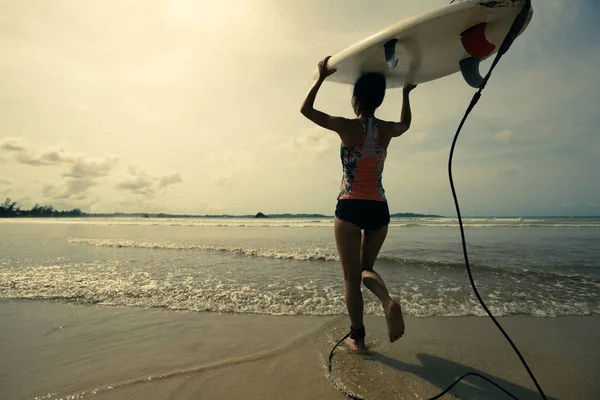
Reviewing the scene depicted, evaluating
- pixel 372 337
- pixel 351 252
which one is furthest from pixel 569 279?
pixel 351 252

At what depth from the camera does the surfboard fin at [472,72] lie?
244 cm

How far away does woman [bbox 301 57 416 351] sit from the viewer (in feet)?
8.30

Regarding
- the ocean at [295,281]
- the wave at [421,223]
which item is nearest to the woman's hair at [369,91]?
the ocean at [295,281]

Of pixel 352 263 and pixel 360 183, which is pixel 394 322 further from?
pixel 360 183

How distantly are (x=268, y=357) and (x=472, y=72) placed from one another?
300 cm

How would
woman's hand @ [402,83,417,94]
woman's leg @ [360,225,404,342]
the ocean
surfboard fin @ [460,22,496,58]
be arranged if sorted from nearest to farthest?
surfboard fin @ [460,22,496,58] → woman's leg @ [360,225,404,342] → woman's hand @ [402,83,417,94] → the ocean

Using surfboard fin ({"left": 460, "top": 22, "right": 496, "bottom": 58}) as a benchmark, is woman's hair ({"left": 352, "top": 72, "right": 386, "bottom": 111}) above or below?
below

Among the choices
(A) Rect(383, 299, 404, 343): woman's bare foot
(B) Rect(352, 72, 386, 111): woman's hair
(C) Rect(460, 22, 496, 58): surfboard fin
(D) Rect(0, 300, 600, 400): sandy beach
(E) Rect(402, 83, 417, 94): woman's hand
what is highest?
(E) Rect(402, 83, 417, 94): woman's hand

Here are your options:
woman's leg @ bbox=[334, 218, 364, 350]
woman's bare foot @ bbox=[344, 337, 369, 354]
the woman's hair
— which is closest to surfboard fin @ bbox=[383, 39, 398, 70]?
the woman's hair

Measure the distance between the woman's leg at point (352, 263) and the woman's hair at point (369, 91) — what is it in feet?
3.43

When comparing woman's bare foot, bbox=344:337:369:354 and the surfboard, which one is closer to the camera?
the surfboard

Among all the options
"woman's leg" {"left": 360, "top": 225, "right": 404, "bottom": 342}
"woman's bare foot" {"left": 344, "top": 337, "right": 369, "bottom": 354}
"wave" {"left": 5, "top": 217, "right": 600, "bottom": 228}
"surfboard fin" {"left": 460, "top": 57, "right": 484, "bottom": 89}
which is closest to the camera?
"woman's leg" {"left": 360, "top": 225, "right": 404, "bottom": 342}

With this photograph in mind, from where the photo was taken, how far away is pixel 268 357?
2.72 meters

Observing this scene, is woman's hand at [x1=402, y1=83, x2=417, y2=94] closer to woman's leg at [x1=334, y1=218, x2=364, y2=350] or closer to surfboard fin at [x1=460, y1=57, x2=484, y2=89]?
surfboard fin at [x1=460, y1=57, x2=484, y2=89]
